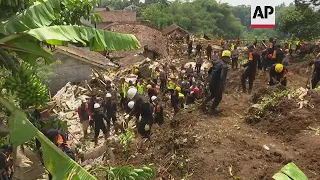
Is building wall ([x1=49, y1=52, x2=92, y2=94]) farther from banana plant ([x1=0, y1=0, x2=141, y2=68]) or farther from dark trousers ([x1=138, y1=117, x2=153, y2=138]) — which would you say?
banana plant ([x1=0, y1=0, x2=141, y2=68])

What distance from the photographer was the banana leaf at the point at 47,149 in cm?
404

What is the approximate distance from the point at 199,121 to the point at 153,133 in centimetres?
168

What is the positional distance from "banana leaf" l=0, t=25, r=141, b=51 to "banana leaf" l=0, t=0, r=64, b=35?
4.5 inches

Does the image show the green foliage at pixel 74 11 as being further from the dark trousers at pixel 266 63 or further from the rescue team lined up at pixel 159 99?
the dark trousers at pixel 266 63

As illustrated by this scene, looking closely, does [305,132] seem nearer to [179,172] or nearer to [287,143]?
[287,143]

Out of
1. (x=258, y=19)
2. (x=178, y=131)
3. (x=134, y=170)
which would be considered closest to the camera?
(x=134, y=170)

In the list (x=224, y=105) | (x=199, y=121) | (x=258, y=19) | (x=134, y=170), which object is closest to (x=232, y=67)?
(x=258, y=19)

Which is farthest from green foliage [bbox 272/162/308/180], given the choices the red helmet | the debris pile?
the red helmet

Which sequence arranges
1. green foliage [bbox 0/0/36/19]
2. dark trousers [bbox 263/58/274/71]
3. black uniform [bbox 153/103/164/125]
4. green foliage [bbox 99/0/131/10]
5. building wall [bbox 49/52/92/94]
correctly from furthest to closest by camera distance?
green foliage [bbox 99/0/131/10], building wall [bbox 49/52/92/94], dark trousers [bbox 263/58/274/71], black uniform [bbox 153/103/164/125], green foliage [bbox 0/0/36/19]

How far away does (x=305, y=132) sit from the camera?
808cm

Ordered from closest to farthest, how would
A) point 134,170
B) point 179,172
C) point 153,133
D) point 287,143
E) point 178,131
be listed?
point 134,170, point 179,172, point 287,143, point 178,131, point 153,133

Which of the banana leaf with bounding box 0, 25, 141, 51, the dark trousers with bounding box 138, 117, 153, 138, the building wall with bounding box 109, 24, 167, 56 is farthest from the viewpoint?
the building wall with bounding box 109, 24, 167, 56

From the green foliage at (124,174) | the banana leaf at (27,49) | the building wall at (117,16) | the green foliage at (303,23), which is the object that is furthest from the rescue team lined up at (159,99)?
the building wall at (117,16)

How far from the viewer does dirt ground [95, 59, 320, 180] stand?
6930 millimetres
